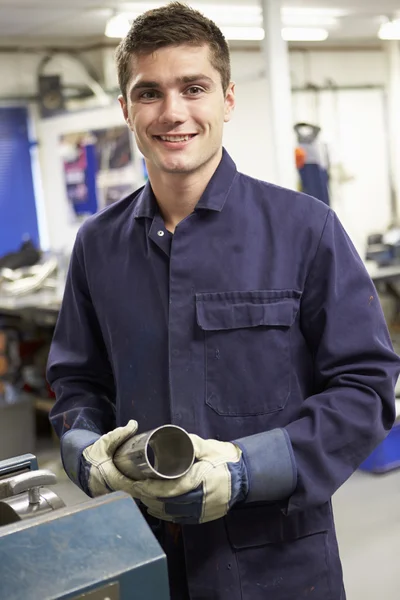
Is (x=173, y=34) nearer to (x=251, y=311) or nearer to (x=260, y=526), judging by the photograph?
(x=251, y=311)

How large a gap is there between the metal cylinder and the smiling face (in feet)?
1.43

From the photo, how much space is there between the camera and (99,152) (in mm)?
4840

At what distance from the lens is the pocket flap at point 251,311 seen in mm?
1230

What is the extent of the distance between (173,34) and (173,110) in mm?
121

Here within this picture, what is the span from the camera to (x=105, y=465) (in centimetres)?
116

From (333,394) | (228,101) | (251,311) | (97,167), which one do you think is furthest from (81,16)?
(333,394)

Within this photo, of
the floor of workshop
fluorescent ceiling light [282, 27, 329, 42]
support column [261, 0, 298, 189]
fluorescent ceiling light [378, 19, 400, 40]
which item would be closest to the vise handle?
the floor of workshop

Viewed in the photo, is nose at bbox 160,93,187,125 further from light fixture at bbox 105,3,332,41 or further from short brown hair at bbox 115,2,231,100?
light fixture at bbox 105,3,332,41

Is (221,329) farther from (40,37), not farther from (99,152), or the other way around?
(40,37)

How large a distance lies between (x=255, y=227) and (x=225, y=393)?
0.28m

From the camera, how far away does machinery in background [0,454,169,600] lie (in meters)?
0.74

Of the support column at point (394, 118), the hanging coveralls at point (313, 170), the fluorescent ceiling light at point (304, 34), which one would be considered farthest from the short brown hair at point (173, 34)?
the support column at point (394, 118)

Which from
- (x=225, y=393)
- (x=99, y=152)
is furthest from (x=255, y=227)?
(x=99, y=152)

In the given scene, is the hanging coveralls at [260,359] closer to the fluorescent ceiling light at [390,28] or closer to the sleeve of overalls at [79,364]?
the sleeve of overalls at [79,364]
